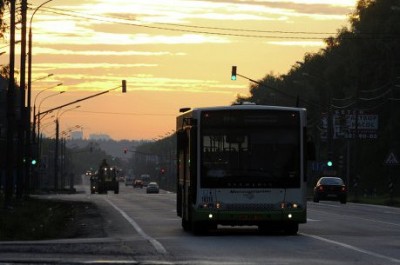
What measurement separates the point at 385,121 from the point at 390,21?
914 centimetres

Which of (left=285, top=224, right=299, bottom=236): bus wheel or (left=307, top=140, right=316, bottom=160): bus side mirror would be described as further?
(left=285, top=224, right=299, bottom=236): bus wheel

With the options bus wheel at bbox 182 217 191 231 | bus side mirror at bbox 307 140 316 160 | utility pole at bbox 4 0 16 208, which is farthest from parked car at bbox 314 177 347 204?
bus side mirror at bbox 307 140 316 160

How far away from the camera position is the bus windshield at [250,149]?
26.3 meters

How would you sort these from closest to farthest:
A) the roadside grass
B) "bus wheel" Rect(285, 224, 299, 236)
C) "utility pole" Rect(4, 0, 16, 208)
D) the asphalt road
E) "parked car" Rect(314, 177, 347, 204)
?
the asphalt road < "bus wheel" Rect(285, 224, 299, 236) < the roadside grass < "utility pole" Rect(4, 0, 16, 208) < "parked car" Rect(314, 177, 347, 204)

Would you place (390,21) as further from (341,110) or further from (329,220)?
(329,220)

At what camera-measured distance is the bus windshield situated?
86.4 feet

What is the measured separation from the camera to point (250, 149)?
1041 inches

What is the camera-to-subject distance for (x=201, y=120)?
87.2ft

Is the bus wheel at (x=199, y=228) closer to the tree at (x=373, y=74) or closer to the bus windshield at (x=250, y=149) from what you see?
the bus windshield at (x=250, y=149)

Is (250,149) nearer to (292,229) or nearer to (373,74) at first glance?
(292,229)

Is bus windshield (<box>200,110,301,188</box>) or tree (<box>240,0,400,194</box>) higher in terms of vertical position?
tree (<box>240,0,400,194</box>)

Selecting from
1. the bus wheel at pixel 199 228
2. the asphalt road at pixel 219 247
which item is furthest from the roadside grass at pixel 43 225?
the bus wheel at pixel 199 228

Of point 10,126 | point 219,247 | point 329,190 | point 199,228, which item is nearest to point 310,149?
point 199,228

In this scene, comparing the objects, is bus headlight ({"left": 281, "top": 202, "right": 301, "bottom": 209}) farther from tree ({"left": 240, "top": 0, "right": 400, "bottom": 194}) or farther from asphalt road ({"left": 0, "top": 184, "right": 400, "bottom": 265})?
tree ({"left": 240, "top": 0, "right": 400, "bottom": 194})
